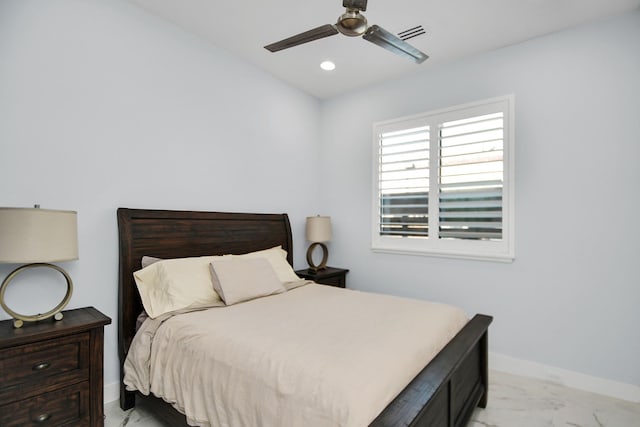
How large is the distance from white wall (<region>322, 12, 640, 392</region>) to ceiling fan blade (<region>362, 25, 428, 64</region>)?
136 cm

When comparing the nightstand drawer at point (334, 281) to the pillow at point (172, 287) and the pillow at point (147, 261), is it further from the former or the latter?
the pillow at point (147, 261)

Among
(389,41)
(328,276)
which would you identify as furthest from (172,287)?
(389,41)

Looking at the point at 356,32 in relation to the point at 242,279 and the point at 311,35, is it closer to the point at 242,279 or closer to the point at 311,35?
the point at 311,35

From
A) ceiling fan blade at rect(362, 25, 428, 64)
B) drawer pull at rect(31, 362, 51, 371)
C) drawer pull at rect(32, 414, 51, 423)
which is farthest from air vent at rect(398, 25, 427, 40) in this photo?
drawer pull at rect(32, 414, 51, 423)

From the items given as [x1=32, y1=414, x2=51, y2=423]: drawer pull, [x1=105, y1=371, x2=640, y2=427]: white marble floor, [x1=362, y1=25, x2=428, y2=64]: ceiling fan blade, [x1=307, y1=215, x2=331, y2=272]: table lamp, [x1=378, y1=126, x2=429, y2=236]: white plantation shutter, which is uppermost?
[x1=362, y1=25, x2=428, y2=64]: ceiling fan blade

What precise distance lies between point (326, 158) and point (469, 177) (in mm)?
1811

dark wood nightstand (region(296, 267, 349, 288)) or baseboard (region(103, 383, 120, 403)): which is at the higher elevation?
dark wood nightstand (region(296, 267, 349, 288))

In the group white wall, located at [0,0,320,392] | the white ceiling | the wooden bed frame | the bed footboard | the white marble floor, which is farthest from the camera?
the white ceiling

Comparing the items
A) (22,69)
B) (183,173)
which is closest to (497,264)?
(183,173)

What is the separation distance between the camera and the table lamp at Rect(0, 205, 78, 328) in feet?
5.60

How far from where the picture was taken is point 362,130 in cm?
402

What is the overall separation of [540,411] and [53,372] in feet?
10.1

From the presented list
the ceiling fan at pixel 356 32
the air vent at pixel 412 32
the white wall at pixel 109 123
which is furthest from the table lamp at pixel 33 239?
the air vent at pixel 412 32

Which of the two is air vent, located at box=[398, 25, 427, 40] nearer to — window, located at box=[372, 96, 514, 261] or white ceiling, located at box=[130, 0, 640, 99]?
white ceiling, located at box=[130, 0, 640, 99]
